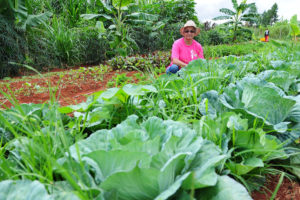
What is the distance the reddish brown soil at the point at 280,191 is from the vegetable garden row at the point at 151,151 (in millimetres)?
31

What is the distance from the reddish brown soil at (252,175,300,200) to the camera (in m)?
0.84

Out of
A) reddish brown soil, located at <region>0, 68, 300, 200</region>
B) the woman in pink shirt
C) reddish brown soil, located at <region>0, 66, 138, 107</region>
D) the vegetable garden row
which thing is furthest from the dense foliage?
the vegetable garden row

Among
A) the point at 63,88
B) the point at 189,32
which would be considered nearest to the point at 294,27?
the point at 189,32

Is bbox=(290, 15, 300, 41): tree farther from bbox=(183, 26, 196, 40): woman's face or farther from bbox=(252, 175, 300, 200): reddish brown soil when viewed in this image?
bbox=(252, 175, 300, 200): reddish brown soil

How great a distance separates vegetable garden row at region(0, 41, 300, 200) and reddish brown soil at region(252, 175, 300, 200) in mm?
31

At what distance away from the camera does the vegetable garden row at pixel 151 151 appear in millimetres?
580

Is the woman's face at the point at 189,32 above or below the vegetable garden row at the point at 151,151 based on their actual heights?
above

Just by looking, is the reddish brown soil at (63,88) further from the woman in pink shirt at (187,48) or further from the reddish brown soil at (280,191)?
the reddish brown soil at (280,191)

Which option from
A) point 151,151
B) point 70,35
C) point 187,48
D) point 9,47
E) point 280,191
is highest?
point 70,35

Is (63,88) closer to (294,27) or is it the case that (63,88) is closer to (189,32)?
(189,32)

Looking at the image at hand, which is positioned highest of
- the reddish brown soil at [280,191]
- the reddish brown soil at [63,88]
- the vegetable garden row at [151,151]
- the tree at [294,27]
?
the tree at [294,27]

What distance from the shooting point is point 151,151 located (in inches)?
27.4

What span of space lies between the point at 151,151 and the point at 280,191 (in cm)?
61

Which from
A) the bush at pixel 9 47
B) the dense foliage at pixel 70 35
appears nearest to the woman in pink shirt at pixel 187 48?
the dense foliage at pixel 70 35
